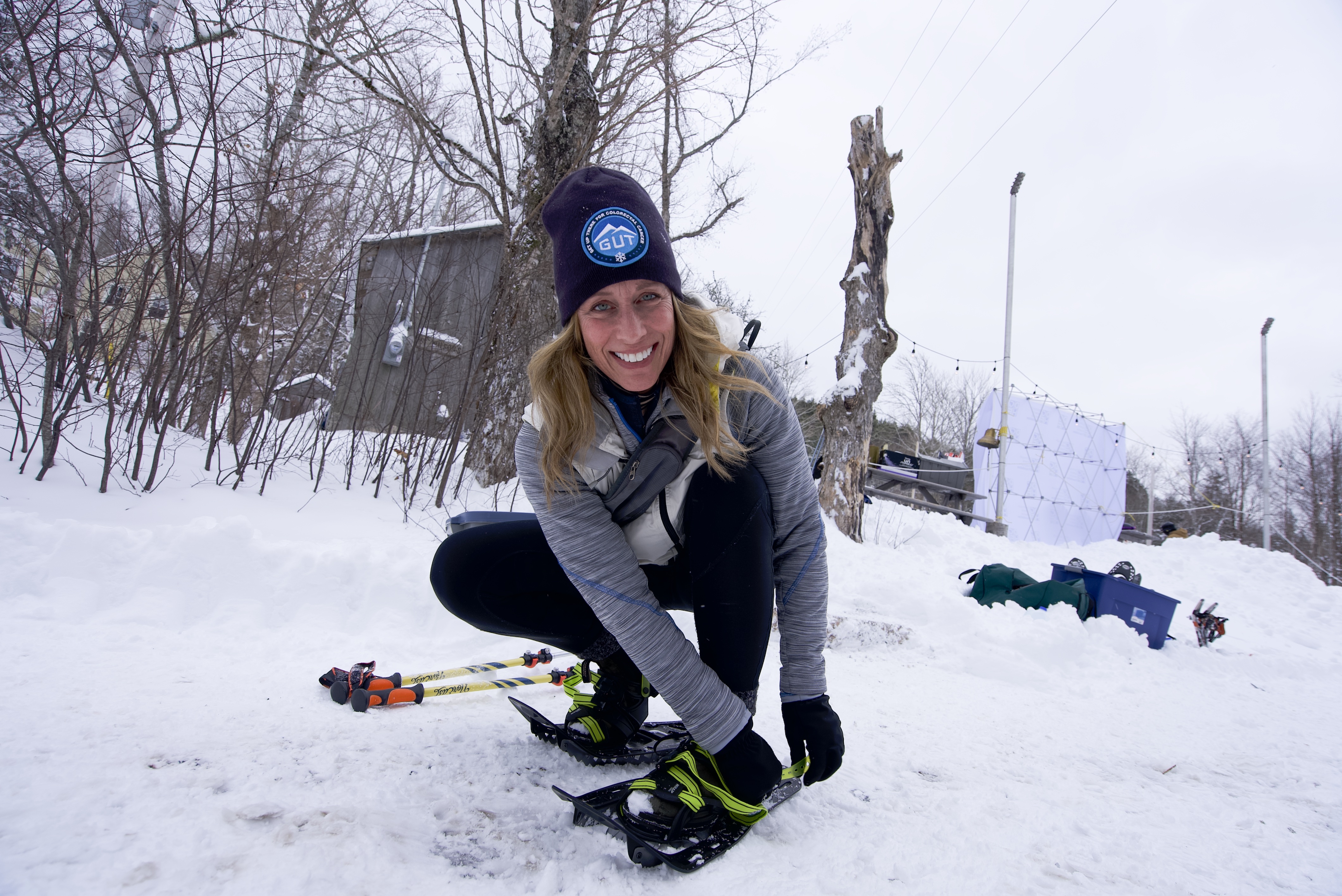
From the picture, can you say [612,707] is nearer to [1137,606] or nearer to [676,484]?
[676,484]

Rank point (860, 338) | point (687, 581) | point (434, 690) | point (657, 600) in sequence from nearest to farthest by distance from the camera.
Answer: point (657, 600), point (687, 581), point (434, 690), point (860, 338)

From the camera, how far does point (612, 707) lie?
5.24ft

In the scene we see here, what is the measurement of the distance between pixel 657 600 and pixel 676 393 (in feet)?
1.47

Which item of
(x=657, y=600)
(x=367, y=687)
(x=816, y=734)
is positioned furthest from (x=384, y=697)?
(x=816, y=734)

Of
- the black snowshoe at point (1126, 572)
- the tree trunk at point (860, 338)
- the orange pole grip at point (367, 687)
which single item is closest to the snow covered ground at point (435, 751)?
the orange pole grip at point (367, 687)

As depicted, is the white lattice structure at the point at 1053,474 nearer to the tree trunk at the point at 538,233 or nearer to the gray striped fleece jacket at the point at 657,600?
the tree trunk at the point at 538,233

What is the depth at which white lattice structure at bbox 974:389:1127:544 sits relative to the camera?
39.3ft

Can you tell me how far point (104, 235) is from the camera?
2.92 metres

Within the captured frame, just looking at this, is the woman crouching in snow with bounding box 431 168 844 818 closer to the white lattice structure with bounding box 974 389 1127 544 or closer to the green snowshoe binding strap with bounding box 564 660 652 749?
the green snowshoe binding strap with bounding box 564 660 652 749

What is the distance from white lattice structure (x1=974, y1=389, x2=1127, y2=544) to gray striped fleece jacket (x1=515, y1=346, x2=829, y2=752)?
11.4 metres

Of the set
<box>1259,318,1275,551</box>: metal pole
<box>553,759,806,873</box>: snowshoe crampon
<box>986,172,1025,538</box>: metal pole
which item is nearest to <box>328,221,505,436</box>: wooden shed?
<box>553,759,806,873</box>: snowshoe crampon

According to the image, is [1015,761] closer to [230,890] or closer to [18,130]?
[230,890]

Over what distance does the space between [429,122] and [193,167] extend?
2672 millimetres

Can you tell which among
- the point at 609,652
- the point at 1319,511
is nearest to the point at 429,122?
the point at 609,652
